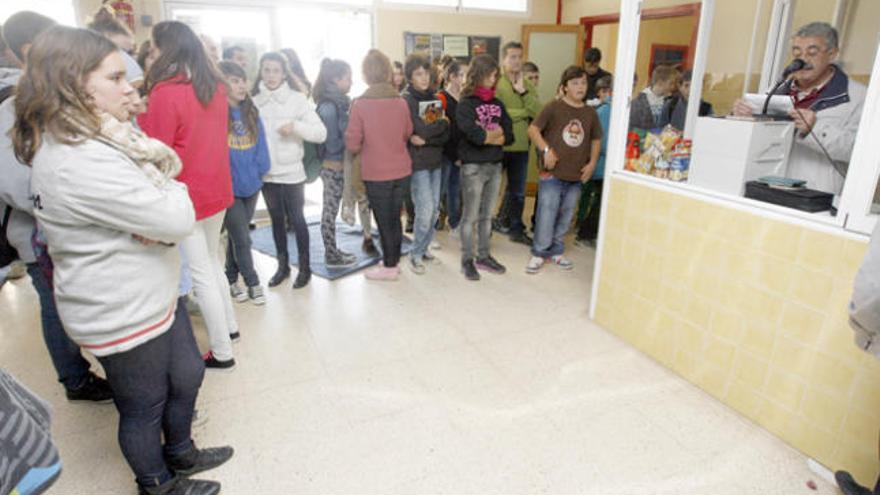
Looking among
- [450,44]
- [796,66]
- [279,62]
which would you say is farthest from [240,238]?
[450,44]

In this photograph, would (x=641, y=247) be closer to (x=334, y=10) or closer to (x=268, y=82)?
(x=268, y=82)

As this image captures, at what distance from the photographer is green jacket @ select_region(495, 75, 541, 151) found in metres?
3.71

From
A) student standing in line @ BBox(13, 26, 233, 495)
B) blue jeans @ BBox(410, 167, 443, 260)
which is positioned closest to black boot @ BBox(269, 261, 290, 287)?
blue jeans @ BBox(410, 167, 443, 260)

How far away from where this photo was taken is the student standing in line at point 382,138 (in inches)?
110

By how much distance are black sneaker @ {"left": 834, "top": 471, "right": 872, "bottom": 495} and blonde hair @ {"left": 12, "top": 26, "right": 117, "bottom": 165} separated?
227 cm

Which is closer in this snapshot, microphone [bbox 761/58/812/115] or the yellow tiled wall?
the yellow tiled wall

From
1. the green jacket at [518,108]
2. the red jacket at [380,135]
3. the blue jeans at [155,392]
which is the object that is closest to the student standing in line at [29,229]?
the blue jeans at [155,392]

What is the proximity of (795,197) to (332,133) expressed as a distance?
2.37 m

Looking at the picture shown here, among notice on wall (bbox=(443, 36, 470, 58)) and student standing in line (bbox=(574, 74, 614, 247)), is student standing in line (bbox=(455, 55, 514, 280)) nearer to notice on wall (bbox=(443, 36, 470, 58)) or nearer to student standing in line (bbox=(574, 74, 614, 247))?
student standing in line (bbox=(574, 74, 614, 247))

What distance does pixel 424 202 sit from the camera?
3207 millimetres

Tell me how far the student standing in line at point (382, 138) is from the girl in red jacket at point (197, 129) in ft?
3.11

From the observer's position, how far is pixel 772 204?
1.76 meters

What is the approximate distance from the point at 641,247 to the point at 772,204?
A: 2.04 feet

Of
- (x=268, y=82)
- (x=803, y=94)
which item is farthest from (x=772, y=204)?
(x=268, y=82)
